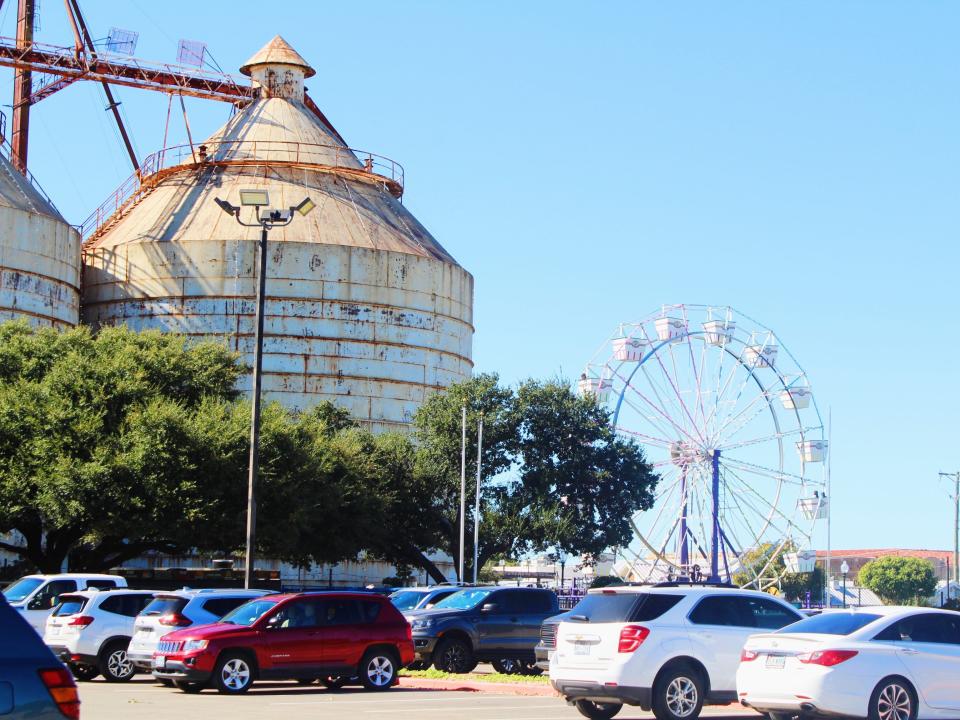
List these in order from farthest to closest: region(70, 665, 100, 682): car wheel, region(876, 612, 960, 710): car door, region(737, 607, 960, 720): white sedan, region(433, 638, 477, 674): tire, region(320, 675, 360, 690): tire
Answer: region(433, 638, 477, 674): tire < region(70, 665, 100, 682): car wheel < region(320, 675, 360, 690): tire < region(876, 612, 960, 710): car door < region(737, 607, 960, 720): white sedan

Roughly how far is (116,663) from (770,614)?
42.5ft

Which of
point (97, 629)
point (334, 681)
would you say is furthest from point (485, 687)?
point (97, 629)

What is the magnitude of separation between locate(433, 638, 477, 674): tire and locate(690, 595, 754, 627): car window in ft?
33.4

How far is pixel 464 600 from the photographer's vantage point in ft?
97.0

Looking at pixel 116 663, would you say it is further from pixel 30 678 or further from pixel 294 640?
pixel 30 678

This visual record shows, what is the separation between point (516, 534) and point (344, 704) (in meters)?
39.2

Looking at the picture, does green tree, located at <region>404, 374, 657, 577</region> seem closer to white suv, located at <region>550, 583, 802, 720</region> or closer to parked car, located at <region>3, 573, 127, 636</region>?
parked car, located at <region>3, 573, 127, 636</region>

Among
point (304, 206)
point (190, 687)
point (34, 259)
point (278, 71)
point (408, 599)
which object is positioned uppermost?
point (278, 71)

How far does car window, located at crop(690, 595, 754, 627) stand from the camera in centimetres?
1900

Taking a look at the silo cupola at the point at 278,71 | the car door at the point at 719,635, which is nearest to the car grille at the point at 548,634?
the car door at the point at 719,635

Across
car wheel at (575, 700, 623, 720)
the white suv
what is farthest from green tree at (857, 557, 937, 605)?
the white suv

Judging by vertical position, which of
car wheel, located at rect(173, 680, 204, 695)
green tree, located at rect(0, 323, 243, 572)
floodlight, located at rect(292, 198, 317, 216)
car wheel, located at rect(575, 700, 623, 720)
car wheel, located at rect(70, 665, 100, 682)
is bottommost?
car wheel, located at rect(70, 665, 100, 682)

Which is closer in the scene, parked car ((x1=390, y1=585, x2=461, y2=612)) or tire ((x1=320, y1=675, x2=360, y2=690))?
tire ((x1=320, y1=675, x2=360, y2=690))

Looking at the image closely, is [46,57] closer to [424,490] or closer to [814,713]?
[424,490]
